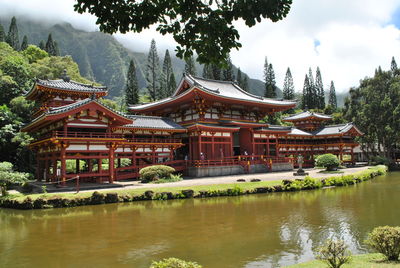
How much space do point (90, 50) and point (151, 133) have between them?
139 m

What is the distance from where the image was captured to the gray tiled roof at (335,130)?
1919 inches

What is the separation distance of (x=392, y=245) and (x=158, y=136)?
87.3ft

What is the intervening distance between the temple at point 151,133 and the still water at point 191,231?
24.5 ft

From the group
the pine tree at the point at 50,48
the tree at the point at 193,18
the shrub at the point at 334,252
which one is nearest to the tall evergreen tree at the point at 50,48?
the pine tree at the point at 50,48

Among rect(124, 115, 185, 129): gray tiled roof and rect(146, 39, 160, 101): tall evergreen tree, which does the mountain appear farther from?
rect(124, 115, 185, 129): gray tiled roof

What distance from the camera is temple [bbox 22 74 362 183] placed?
23703mm

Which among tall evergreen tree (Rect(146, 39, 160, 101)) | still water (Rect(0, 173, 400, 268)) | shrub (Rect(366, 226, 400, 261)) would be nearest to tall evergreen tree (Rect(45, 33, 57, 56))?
tall evergreen tree (Rect(146, 39, 160, 101))

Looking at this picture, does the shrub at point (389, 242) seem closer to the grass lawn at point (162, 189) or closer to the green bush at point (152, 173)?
the grass lawn at point (162, 189)

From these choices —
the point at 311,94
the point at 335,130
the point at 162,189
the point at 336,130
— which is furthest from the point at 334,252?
the point at 311,94

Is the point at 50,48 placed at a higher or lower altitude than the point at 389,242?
higher

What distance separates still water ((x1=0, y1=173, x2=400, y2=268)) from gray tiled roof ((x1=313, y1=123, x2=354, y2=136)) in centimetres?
3253

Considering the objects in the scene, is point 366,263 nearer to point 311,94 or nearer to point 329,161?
point 329,161

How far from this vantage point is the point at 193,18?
5562 millimetres

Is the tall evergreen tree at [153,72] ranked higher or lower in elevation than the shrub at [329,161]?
higher
